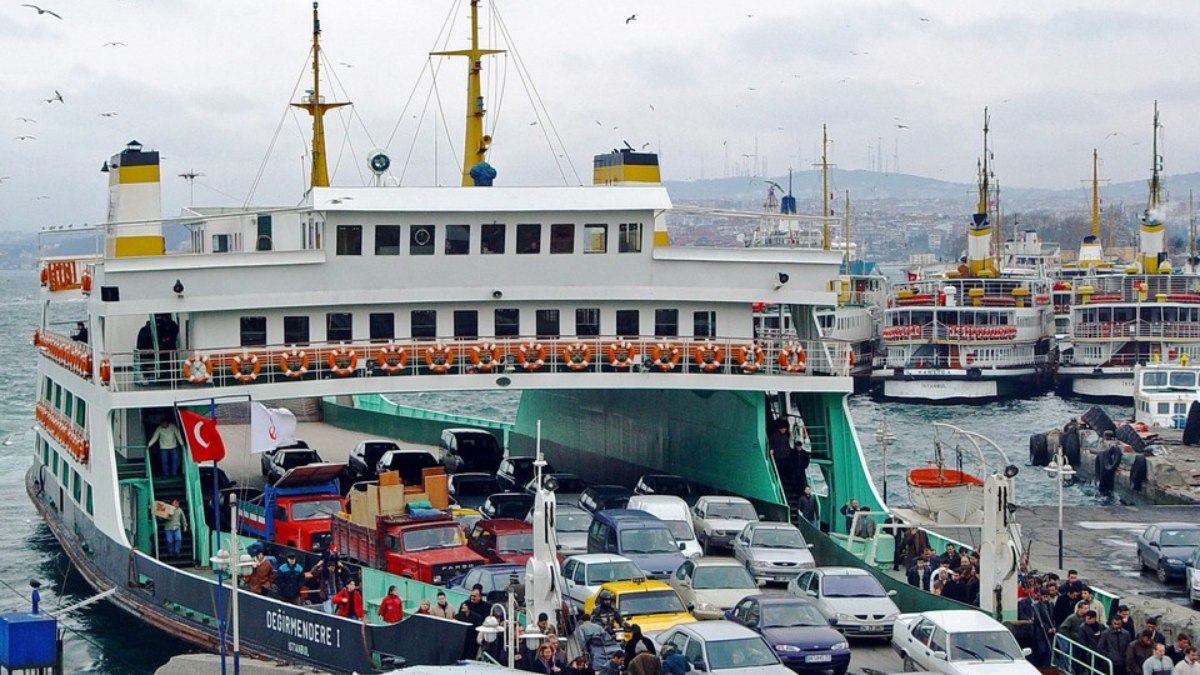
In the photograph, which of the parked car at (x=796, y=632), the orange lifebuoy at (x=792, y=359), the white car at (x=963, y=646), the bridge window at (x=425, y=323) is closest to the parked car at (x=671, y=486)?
the orange lifebuoy at (x=792, y=359)

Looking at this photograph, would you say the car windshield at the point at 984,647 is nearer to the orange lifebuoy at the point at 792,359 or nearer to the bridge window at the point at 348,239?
the orange lifebuoy at the point at 792,359

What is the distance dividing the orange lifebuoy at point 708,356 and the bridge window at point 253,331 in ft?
27.7

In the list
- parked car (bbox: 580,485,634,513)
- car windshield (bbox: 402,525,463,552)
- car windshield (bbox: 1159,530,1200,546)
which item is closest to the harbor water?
car windshield (bbox: 402,525,463,552)

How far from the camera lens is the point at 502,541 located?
30.3 meters

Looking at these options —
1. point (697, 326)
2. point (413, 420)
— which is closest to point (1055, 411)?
point (413, 420)

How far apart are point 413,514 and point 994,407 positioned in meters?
76.6

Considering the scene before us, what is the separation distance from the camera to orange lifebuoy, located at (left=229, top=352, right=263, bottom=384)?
1325 inches

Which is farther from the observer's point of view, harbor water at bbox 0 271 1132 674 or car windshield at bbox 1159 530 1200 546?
car windshield at bbox 1159 530 1200 546

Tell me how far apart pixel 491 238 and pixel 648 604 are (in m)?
12.1

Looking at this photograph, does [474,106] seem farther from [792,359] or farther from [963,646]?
[963,646]

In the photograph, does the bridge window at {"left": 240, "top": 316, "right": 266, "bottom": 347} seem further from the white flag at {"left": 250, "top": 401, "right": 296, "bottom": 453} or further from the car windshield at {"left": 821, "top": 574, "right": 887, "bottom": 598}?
the car windshield at {"left": 821, "top": 574, "right": 887, "bottom": 598}

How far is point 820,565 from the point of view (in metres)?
32.3

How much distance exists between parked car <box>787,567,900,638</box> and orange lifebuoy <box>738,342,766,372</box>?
7.57 m

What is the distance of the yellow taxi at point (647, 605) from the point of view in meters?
25.1
